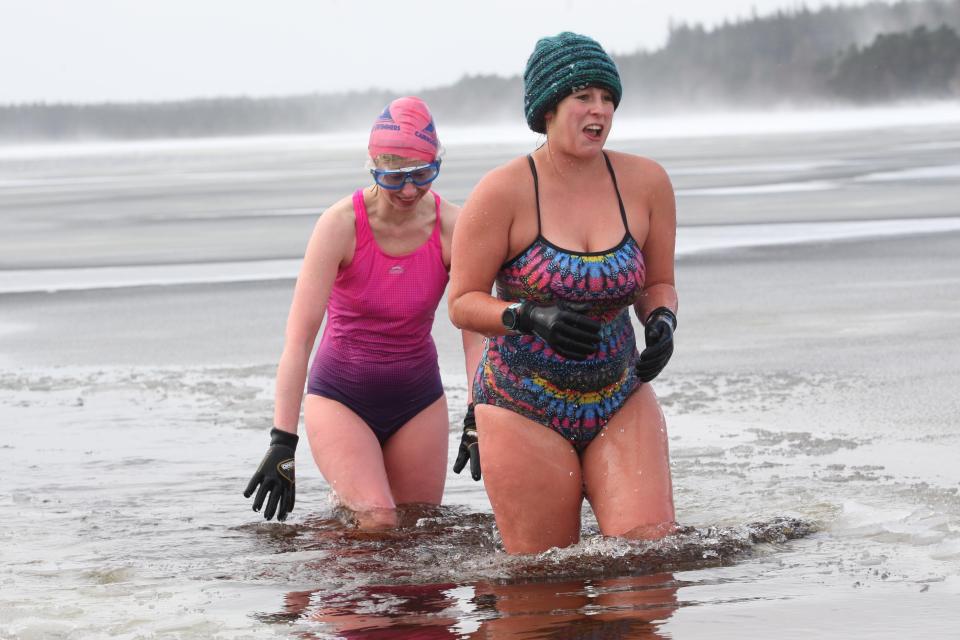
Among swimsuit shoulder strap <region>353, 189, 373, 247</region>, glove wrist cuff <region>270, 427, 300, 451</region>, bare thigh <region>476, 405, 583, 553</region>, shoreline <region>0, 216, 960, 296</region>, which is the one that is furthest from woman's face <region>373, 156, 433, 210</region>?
shoreline <region>0, 216, 960, 296</region>

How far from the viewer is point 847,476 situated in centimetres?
599

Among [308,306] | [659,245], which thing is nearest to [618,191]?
[659,245]

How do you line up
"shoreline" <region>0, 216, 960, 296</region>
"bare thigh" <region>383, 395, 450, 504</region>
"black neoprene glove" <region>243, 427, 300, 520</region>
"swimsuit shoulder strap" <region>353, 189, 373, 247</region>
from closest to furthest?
1. "black neoprene glove" <region>243, 427, 300, 520</region>
2. "swimsuit shoulder strap" <region>353, 189, 373, 247</region>
3. "bare thigh" <region>383, 395, 450, 504</region>
4. "shoreline" <region>0, 216, 960, 296</region>

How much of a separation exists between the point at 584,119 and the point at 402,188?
1.20 m

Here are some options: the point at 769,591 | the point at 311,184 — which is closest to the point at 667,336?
the point at 769,591

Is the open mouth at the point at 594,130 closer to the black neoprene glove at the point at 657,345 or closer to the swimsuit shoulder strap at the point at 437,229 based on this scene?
the black neoprene glove at the point at 657,345

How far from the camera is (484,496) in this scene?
6371 mm

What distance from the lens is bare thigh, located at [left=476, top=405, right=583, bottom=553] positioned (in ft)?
14.9

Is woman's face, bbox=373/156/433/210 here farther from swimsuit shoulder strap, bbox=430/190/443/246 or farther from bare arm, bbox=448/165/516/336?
bare arm, bbox=448/165/516/336

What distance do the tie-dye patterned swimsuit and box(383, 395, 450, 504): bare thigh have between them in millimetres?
1188

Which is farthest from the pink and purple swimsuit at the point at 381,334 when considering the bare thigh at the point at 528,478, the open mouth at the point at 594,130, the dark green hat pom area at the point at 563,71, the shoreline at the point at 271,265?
the shoreline at the point at 271,265

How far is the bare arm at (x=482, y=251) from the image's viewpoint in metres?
4.40

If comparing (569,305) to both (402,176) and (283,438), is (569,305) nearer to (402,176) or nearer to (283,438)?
(402,176)

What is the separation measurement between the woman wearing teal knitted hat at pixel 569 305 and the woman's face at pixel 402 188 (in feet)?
3.07
